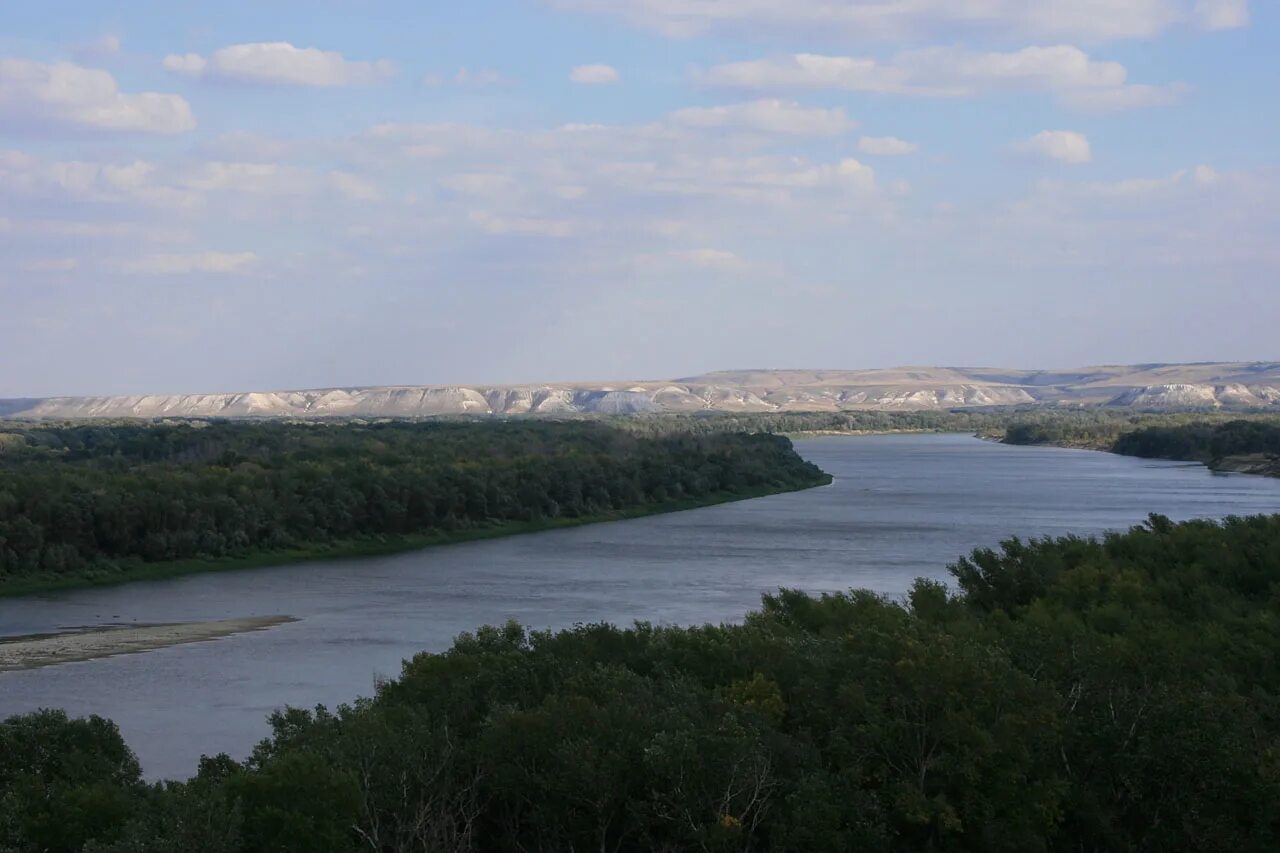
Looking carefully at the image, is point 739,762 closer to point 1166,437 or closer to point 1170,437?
point 1170,437

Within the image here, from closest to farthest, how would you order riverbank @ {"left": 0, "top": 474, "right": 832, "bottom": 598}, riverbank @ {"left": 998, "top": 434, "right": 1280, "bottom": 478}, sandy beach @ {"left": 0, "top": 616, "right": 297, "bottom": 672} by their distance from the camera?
sandy beach @ {"left": 0, "top": 616, "right": 297, "bottom": 672}, riverbank @ {"left": 0, "top": 474, "right": 832, "bottom": 598}, riverbank @ {"left": 998, "top": 434, "right": 1280, "bottom": 478}

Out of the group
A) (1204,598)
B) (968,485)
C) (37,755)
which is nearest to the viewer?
(37,755)

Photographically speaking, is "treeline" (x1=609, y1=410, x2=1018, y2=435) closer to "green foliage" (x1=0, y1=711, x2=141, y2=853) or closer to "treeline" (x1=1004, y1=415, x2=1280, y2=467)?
"treeline" (x1=1004, y1=415, x2=1280, y2=467)

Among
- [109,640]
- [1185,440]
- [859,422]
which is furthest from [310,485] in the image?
[859,422]

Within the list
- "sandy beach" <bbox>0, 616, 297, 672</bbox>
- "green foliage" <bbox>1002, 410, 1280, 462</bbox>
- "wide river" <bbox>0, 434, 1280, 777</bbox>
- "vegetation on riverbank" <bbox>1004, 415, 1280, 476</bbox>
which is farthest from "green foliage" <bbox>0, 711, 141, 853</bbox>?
"green foliage" <bbox>1002, 410, 1280, 462</bbox>

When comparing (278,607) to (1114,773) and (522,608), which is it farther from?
(1114,773)

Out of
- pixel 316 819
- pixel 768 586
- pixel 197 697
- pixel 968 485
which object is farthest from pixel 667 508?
pixel 316 819

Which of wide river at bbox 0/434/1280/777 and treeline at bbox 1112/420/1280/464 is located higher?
treeline at bbox 1112/420/1280/464
